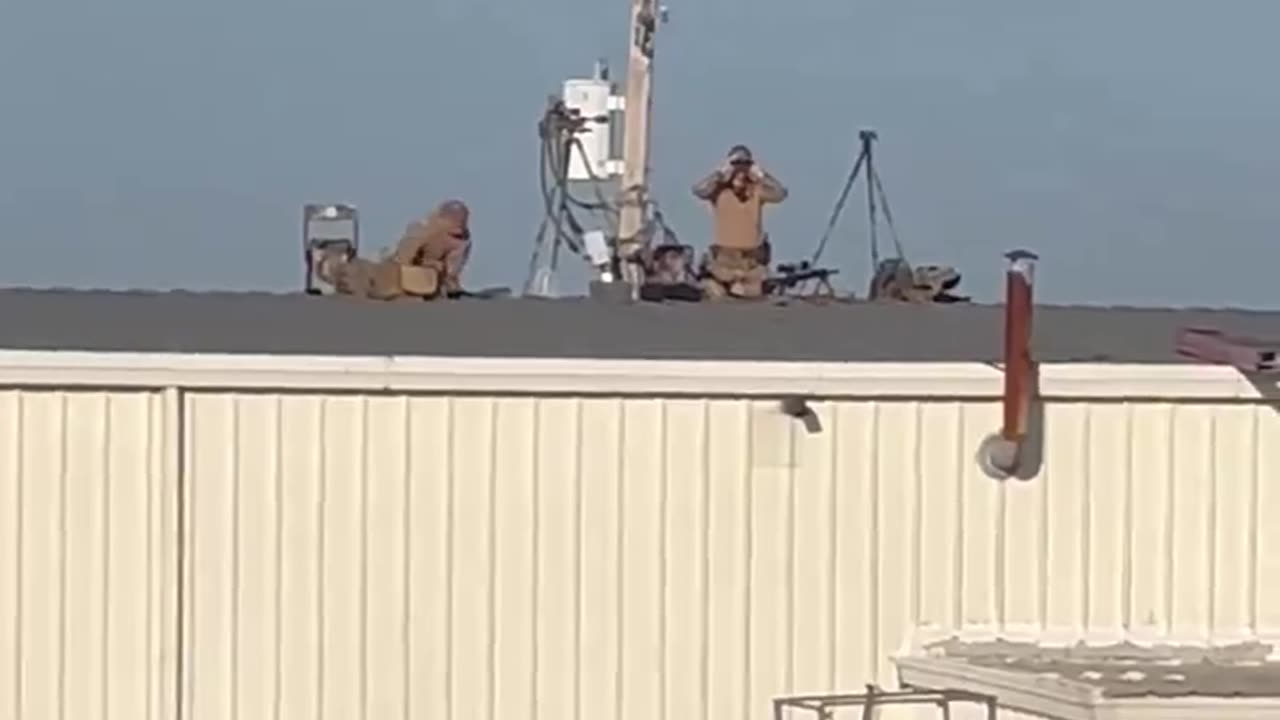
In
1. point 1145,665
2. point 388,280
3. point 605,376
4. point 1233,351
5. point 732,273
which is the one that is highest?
point 732,273

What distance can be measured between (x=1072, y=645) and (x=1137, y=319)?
11.0ft

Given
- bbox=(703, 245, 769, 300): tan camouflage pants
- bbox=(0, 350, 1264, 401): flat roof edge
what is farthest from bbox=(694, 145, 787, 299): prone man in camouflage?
bbox=(0, 350, 1264, 401): flat roof edge

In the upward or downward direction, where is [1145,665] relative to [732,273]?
downward

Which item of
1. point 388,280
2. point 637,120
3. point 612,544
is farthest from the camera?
point 637,120

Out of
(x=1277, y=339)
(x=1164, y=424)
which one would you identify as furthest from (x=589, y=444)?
(x=1277, y=339)

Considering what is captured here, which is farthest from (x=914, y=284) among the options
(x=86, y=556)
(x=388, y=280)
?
(x=86, y=556)

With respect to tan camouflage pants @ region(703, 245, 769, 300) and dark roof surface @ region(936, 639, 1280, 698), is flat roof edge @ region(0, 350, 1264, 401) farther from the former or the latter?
tan camouflage pants @ region(703, 245, 769, 300)

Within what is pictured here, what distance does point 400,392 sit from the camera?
13.9 meters

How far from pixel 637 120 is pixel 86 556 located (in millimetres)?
5705

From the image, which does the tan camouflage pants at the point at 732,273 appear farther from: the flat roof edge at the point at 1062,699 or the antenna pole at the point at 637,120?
the flat roof edge at the point at 1062,699

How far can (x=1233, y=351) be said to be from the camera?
13906 millimetres

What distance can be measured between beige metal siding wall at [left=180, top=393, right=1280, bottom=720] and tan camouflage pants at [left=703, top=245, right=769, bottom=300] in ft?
8.79

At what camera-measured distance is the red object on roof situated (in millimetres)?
13703

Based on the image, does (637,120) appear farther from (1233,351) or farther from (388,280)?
(1233,351)
